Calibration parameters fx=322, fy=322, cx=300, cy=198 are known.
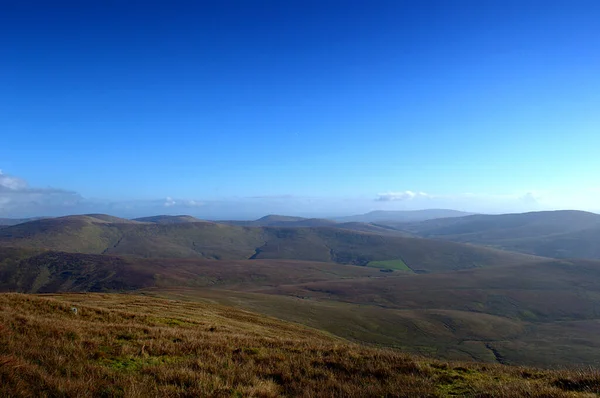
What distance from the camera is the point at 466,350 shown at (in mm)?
77062

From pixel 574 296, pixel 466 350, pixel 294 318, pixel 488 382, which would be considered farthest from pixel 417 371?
pixel 574 296

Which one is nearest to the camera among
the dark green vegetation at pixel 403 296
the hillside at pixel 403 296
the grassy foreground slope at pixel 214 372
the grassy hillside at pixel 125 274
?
the grassy foreground slope at pixel 214 372

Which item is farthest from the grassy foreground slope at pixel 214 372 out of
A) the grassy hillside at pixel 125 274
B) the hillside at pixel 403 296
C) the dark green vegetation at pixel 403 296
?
the grassy hillside at pixel 125 274

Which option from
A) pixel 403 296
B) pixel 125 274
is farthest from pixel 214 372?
pixel 125 274

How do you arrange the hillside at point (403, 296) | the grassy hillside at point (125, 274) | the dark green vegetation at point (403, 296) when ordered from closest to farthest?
the hillside at point (403, 296) → the dark green vegetation at point (403, 296) → the grassy hillside at point (125, 274)

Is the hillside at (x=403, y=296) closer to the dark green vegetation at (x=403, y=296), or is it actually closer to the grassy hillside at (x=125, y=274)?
the dark green vegetation at (x=403, y=296)

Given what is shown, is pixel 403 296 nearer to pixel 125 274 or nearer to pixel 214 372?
pixel 125 274

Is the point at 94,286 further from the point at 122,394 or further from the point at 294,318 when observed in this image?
the point at 122,394

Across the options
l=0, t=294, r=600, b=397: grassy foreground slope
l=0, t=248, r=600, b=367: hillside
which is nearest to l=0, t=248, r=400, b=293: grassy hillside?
l=0, t=248, r=600, b=367: hillside

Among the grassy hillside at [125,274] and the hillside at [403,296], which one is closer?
the hillside at [403,296]

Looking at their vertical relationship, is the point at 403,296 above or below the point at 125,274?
below

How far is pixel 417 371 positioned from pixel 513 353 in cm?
8602

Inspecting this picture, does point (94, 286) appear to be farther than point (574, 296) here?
Yes

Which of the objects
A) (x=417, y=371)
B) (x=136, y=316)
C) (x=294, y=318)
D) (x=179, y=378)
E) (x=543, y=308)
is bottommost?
(x=543, y=308)
